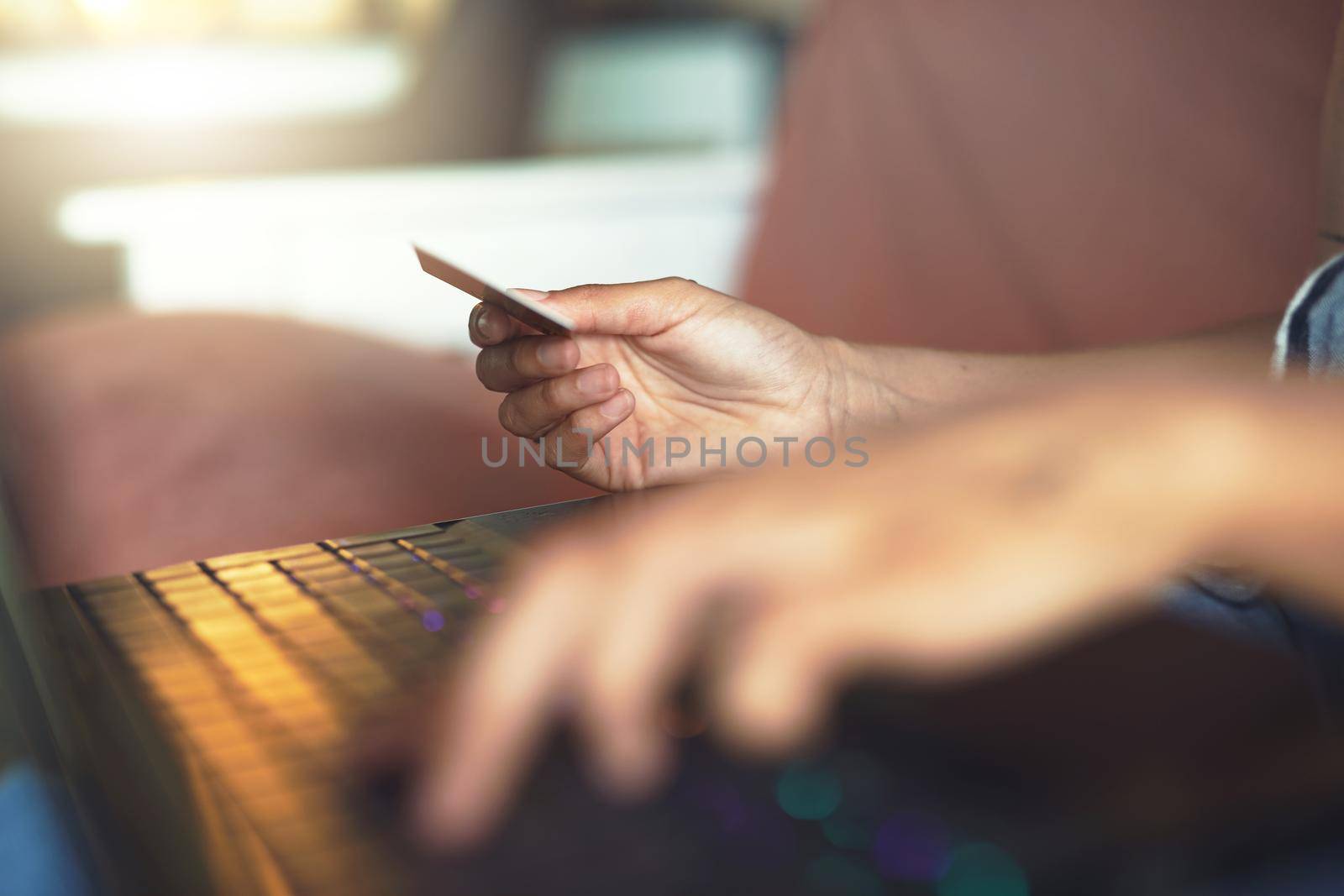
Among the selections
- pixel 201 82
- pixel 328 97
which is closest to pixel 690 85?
pixel 328 97

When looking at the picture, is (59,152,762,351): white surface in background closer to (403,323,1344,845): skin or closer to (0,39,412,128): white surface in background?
(0,39,412,128): white surface in background

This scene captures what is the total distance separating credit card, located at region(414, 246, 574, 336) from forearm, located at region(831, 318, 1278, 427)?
19 centimetres

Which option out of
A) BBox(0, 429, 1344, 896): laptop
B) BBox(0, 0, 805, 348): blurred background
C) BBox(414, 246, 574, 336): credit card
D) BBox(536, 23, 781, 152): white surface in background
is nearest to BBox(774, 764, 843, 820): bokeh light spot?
BBox(0, 429, 1344, 896): laptop

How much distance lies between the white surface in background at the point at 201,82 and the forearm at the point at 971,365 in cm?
229

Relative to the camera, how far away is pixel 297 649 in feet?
1.09

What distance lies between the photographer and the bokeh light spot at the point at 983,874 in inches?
8.0

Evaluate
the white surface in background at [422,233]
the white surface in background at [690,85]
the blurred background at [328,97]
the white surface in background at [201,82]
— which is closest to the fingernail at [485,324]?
the white surface in background at [422,233]

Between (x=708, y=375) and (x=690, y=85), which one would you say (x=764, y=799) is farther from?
(x=690, y=85)

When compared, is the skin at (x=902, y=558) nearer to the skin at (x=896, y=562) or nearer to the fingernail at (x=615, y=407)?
the skin at (x=896, y=562)

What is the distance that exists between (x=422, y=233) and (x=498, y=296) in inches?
50.3

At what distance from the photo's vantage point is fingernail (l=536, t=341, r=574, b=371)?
590 millimetres

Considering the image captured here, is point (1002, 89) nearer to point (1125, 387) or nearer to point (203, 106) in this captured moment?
point (1125, 387)

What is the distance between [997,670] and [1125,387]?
0.06 metres

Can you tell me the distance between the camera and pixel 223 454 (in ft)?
2.83
